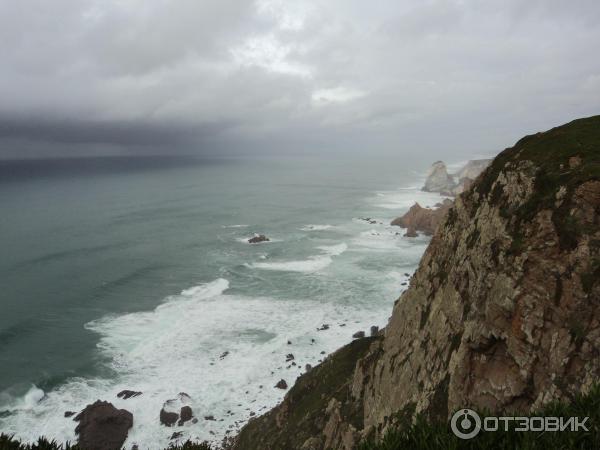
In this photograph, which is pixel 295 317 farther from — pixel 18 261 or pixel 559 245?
pixel 18 261

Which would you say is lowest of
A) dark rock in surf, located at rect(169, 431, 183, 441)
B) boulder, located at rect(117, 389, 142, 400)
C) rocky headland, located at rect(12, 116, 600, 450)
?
dark rock in surf, located at rect(169, 431, 183, 441)

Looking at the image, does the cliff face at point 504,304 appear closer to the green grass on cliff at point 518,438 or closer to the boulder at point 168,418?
the green grass on cliff at point 518,438

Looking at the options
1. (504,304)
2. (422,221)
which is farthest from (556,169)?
(422,221)

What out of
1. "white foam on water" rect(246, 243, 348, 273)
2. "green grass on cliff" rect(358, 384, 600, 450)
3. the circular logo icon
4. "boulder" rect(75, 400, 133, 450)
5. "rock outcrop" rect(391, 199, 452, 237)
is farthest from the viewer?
"rock outcrop" rect(391, 199, 452, 237)

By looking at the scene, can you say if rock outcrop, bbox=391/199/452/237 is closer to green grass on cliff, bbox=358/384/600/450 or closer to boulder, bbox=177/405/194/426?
boulder, bbox=177/405/194/426

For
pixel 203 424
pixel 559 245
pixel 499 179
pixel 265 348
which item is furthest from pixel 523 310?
pixel 265 348

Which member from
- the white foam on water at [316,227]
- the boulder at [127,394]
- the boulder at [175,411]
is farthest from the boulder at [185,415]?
the white foam on water at [316,227]

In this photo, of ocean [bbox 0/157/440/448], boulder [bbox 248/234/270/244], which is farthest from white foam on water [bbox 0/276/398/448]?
boulder [bbox 248/234/270/244]

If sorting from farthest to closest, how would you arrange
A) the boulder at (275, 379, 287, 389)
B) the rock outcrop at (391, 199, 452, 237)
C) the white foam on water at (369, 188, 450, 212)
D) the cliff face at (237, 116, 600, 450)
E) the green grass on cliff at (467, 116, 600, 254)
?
the white foam on water at (369, 188, 450, 212)
the rock outcrop at (391, 199, 452, 237)
the boulder at (275, 379, 287, 389)
the green grass on cliff at (467, 116, 600, 254)
the cliff face at (237, 116, 600, 450)
